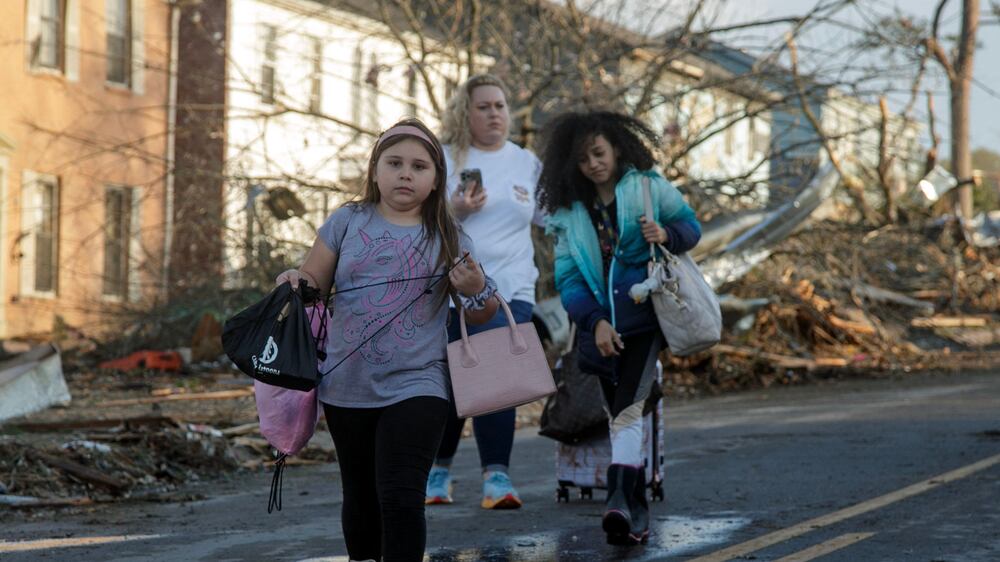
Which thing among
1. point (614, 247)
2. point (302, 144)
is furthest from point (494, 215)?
point (302, 144)

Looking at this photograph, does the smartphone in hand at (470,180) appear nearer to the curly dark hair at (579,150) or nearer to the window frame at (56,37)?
the curly dark hair at (579,150)

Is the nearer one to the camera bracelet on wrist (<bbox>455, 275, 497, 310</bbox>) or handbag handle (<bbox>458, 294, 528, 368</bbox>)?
handbag handle (<bbox>458, 294, 528, 368</bbox>)

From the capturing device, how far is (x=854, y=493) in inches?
294

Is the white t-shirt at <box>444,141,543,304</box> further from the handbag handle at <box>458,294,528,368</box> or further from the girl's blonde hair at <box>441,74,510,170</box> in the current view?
the handbag handle at <box>458,294,528,368</box>

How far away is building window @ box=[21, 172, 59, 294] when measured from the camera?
23.1 meters

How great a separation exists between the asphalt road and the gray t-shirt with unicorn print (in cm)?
134

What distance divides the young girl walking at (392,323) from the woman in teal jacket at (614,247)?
1461 mm

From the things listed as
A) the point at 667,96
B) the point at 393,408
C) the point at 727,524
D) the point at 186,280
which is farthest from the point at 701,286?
the point at 186,280

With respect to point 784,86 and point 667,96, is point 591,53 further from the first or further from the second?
point 784,86

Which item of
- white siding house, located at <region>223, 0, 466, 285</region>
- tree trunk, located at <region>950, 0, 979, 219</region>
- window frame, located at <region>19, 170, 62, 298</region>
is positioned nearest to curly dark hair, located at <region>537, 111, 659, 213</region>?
white siding house, located at <region>223, 0, 466, 285</region>

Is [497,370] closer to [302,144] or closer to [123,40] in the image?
[302,144]

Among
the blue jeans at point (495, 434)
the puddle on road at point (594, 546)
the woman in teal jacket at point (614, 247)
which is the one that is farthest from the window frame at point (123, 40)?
the puddle on road at point (594, 546)

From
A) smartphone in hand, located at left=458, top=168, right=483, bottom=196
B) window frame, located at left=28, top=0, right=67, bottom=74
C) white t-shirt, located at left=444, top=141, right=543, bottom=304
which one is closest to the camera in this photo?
smartphone in hand, located at left=458, top=168, right=483, bottom=196

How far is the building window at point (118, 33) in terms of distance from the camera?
24984 mm
